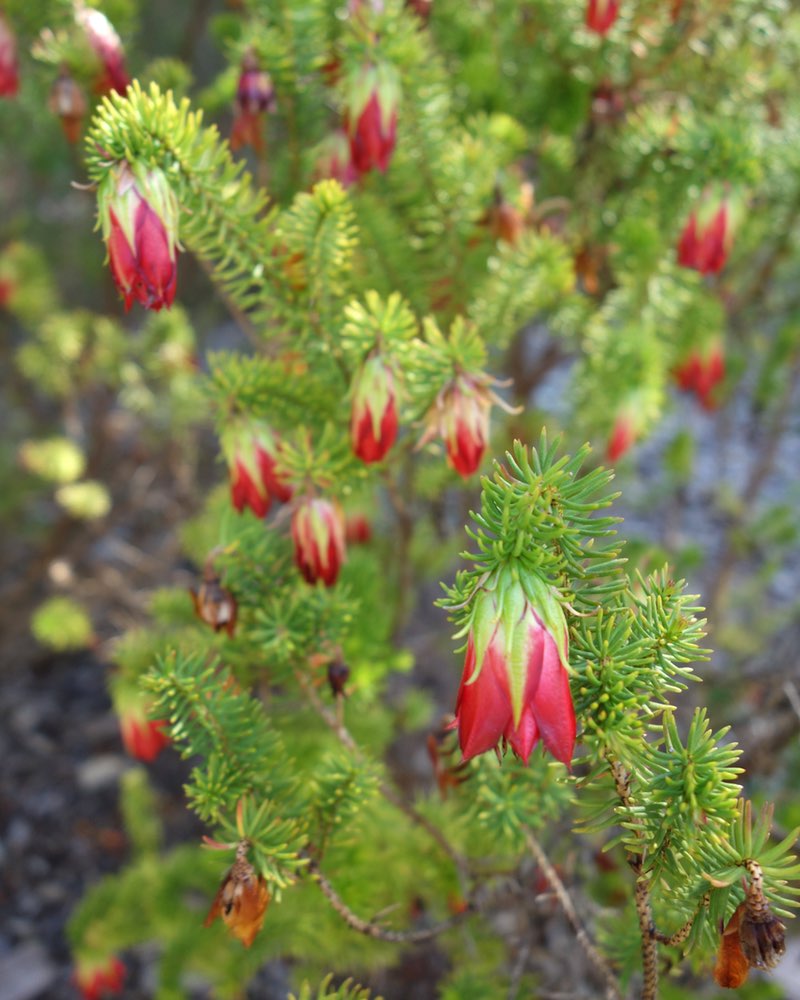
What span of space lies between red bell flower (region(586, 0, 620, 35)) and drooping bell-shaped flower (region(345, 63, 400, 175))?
0.29 m

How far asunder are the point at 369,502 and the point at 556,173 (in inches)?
27.1

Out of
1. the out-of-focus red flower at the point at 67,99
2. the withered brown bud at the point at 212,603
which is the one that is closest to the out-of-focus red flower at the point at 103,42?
the out-of-focus red flower at the point at 67,99

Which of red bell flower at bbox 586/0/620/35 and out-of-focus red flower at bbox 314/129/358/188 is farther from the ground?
red bell flower at bbox 586/0/620/35

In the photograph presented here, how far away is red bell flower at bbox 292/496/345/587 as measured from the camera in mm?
924

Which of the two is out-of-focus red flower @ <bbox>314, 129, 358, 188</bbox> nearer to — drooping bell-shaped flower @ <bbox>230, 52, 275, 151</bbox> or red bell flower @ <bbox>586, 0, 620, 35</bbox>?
drooping bell-shaped flower @ <bbox>230, 52, 275, 151</bbox>

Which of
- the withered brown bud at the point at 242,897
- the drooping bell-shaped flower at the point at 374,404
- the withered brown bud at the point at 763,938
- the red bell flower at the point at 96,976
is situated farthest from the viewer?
the red bell flower at the point at 96,976

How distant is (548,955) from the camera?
143 cm

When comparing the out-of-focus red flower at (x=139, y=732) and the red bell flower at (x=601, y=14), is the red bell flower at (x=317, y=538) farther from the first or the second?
the red bell flower at (x=601, y=14)

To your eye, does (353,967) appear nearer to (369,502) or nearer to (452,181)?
(369,502)

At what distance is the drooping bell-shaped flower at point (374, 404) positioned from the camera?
2.82ft

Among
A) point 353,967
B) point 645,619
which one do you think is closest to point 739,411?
point 353,967

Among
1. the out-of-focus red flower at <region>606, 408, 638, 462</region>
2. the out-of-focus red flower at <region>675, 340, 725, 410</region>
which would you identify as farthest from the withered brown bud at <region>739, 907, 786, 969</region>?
the out-of-focus red flower at <region>675, 340, 725, 410</region>

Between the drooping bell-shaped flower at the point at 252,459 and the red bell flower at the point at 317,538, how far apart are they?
0.16 feet

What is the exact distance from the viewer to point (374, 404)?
34.1 inches
